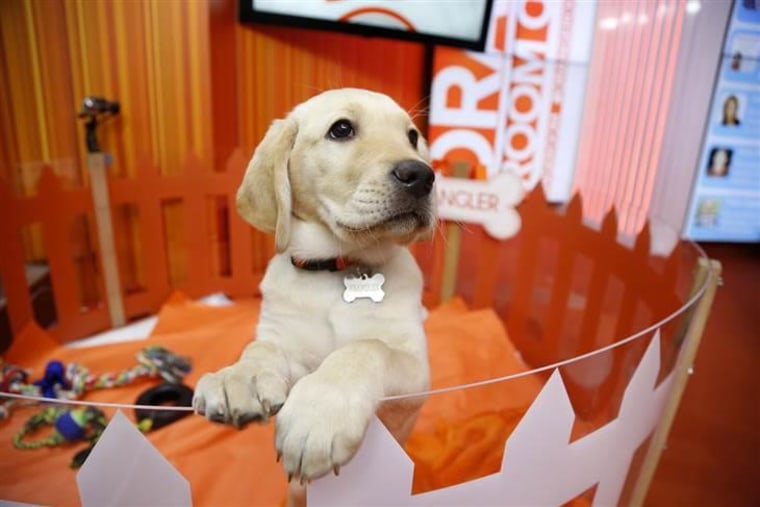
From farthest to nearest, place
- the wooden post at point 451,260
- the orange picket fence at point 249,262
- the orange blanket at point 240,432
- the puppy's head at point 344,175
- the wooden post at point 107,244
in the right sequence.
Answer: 1. the wooden post at point 451,260
2. the wooden post at point 107,244
3. the orange picket fence at point 249,262
4. the puppy's head at point 344,175
5. the orange blanket at point 240,432

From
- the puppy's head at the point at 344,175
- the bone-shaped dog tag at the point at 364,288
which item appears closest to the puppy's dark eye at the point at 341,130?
the puppy's head at the point at 344,175

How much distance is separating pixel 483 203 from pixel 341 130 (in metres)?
1.03

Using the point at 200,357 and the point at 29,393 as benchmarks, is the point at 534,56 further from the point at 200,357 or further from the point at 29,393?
the point at 29,393

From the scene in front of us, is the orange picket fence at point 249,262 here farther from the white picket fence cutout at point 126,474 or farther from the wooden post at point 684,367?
the white picket fence cutout at point 126,474

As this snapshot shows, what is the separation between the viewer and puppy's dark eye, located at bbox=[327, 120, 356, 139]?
972 mm

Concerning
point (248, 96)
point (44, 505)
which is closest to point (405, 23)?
point (248, 96)

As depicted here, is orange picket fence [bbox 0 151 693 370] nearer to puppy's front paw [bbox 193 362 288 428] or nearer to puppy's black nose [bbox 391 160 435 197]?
puppy's black nose [bbox 391 160 435 197]

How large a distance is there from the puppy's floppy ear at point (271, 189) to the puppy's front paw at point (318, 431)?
0.38 metres

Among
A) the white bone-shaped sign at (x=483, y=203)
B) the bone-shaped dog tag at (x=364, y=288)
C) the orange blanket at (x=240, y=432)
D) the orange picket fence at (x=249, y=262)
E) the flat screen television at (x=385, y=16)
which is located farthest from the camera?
the white bone-shaped sign at (x=483, y=203)

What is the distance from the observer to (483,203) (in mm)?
1914

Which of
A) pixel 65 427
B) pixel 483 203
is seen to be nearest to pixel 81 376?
pixel 65 427

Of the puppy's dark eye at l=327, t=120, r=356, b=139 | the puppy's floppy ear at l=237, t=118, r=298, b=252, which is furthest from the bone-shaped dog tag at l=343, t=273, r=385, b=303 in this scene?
the puppy's dark eye at l=327, t=120, r=356, b=139

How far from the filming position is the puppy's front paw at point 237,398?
2.24 feet

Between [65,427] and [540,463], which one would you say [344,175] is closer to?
[540,463]
